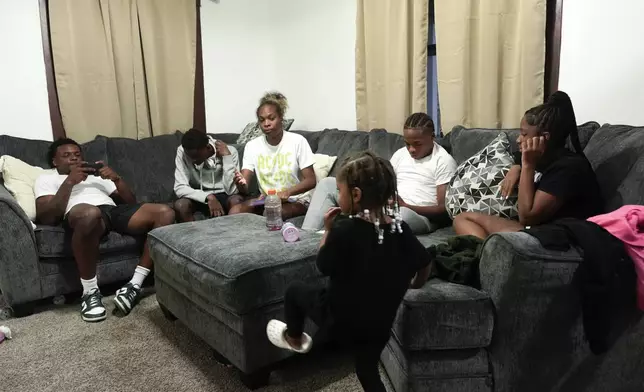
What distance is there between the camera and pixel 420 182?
2406 mm

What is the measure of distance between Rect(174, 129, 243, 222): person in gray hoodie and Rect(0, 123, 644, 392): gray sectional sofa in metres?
0.61

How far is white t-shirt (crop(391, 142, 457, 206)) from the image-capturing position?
2.38 m

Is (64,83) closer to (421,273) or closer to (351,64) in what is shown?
(351,64)

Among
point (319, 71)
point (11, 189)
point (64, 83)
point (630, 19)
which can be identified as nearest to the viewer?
point (630, 19)

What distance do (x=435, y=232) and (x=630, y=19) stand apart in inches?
50.9

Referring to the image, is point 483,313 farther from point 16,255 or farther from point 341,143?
point 16,255

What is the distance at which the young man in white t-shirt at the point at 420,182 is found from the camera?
235 cm

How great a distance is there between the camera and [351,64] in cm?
358

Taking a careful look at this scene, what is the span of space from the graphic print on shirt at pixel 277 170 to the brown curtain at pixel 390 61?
2.65 feet

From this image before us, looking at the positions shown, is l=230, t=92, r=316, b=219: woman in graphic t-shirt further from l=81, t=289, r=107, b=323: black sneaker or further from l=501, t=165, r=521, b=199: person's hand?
l=501, t=165, r=521, b=199: person's hand

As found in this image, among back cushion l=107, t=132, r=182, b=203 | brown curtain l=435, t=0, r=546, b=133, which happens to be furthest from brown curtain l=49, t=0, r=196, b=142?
brown curtain l=435, t=0, r=546, b=133

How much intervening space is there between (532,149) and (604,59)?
869 millimetres

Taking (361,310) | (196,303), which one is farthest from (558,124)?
(196,303)

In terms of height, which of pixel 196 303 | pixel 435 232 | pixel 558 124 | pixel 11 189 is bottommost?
pixel 196 303
